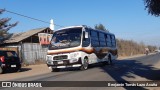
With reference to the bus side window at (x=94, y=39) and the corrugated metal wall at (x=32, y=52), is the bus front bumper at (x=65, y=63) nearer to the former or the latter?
the bus side window at (x=94, y=39)

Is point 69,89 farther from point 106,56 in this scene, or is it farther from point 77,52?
point 106,56

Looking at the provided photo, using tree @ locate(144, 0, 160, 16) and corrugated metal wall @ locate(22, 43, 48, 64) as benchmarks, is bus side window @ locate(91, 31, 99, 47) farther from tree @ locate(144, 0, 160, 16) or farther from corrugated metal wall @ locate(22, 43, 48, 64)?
corrugated metal wall @ locate(22, 43, 48, 64)

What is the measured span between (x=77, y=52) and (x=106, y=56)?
6854mm

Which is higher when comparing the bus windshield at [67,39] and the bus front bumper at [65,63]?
the bus windshield at [67,39]

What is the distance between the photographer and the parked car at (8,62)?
22953 millimetres

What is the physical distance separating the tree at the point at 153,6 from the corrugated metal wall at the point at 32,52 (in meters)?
26.2

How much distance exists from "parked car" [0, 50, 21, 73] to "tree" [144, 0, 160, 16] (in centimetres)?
1276

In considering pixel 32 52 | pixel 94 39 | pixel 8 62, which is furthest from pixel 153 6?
pixel 32 52

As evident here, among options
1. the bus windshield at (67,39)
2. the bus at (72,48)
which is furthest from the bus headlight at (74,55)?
the bus windshield at (67,39)

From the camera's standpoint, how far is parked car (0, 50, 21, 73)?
22953mm

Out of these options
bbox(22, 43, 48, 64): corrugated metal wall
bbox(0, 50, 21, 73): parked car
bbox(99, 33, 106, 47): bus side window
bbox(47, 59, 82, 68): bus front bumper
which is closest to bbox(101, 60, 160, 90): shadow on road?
bbox(47, 59, 82, 68): bus front bumper

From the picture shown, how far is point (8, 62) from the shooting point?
23.4 meters

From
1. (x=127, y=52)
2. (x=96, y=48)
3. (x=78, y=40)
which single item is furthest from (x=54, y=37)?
(x=127, y=52)

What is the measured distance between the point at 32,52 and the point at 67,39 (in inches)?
783
